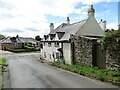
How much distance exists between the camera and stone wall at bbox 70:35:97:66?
807 inches

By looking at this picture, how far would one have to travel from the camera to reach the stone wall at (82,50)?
20.5 metres

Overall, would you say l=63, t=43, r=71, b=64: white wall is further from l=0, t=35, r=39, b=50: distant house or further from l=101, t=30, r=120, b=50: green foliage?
l=0, t=35, r=39, b=50: distant house

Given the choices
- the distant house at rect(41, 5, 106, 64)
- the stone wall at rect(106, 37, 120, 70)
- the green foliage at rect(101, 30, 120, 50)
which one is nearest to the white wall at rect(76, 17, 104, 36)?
the distant house at rect(41, 5, 106, 64)

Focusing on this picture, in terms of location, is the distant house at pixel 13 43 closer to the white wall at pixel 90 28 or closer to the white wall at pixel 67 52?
the white wall at pixel 67 52

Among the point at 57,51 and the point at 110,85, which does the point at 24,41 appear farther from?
the point at 110,85

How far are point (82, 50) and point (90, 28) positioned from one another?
9.83m

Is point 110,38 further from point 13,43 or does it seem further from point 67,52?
point 13,43

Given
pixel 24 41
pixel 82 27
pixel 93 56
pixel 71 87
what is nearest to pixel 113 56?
pixel 93 56

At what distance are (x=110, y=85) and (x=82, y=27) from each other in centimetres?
1759

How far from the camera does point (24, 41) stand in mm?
81438

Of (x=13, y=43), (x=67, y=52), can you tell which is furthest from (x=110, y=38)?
(x=13, y=43)

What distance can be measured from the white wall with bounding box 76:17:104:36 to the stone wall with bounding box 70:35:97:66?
223 inches

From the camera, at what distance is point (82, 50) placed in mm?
22281

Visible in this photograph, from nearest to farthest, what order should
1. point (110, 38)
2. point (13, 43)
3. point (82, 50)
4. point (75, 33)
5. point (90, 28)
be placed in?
point (110, 38) < point (82, 50) < point (75, 33) < point (90, 28) < point (13, 43)
